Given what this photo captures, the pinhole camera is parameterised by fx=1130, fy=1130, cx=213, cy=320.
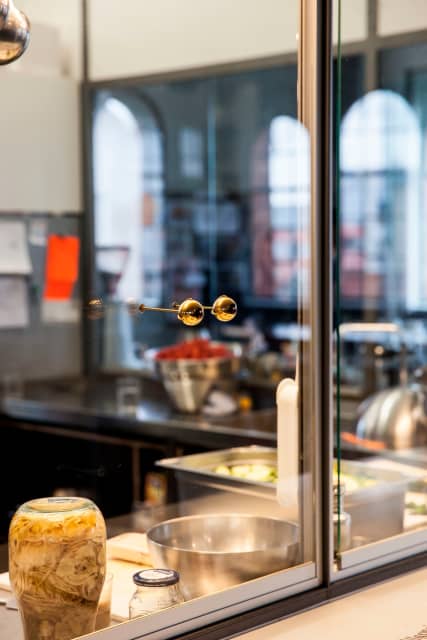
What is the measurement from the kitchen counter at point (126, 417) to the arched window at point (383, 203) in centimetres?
79

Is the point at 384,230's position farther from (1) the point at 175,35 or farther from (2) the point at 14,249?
(2) the point at 14,249

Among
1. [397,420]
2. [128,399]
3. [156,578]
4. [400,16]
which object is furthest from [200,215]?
[156,578]

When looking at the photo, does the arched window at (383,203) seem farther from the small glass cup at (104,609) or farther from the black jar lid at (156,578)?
the small glass cup at (104,609)

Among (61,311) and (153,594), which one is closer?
(153,594)

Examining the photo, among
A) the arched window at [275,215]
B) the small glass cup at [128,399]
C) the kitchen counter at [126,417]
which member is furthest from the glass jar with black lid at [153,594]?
the arched window at [275,215]

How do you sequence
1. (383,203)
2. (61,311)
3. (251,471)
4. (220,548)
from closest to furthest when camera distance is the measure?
(220,548), (251,471), (383,203), (61,311)

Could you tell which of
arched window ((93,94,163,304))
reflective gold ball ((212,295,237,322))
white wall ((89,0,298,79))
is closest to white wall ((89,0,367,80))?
white wall ((89,0,298,79))

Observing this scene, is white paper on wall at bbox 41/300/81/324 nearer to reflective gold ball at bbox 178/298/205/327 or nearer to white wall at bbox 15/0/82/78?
white wall at bbox 15/0/82/78

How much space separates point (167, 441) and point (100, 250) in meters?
1.63

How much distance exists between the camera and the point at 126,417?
394 centimetres

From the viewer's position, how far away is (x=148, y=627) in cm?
151

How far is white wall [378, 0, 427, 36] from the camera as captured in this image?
318 cm

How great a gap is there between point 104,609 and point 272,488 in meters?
0.51

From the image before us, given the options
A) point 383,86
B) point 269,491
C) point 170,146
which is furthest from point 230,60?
point 269,491
